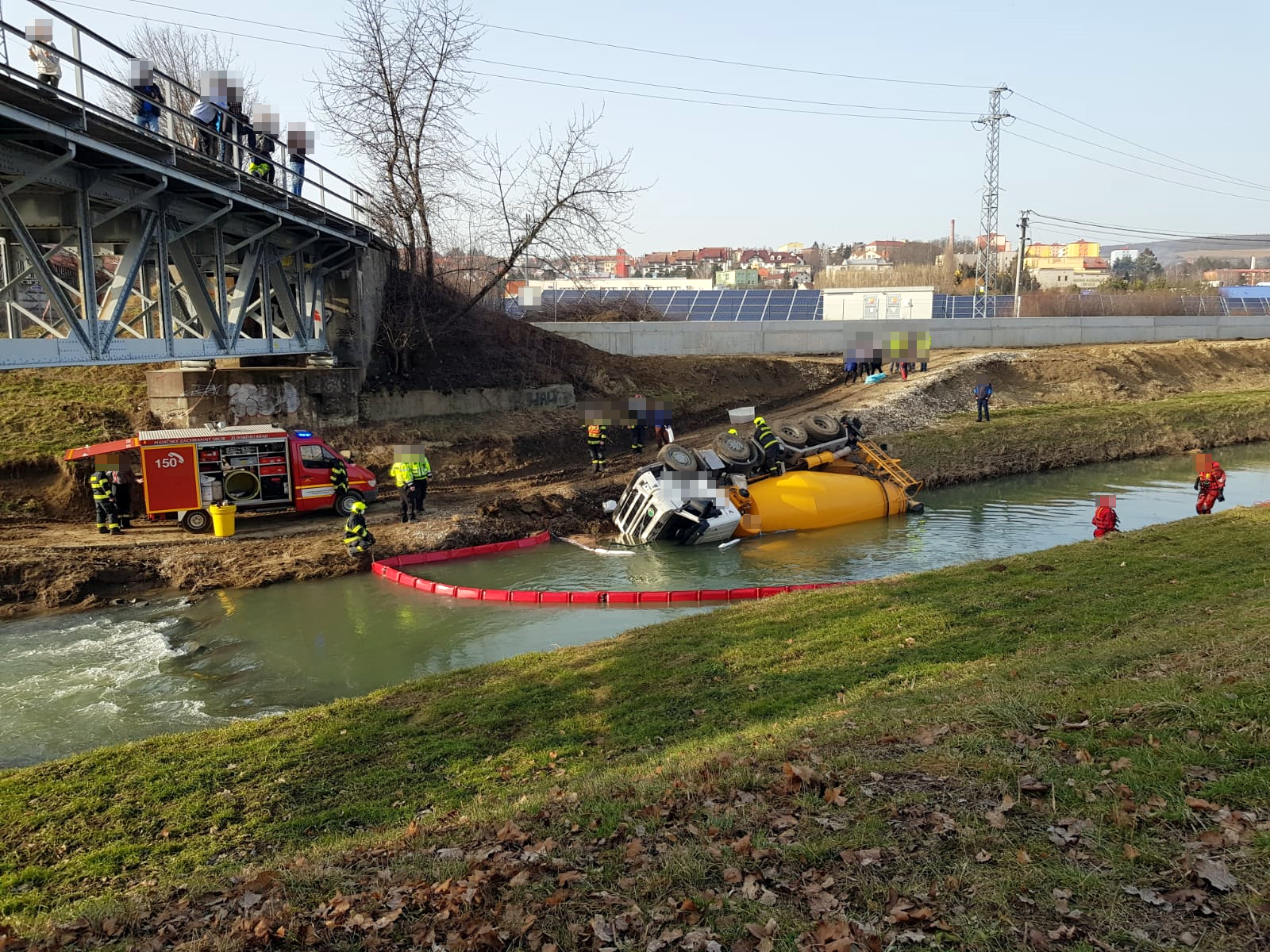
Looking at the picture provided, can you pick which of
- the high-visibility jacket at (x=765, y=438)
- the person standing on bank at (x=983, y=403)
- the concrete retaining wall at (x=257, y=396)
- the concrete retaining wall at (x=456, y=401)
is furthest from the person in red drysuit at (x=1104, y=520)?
the concrete retaining wall at (x=257, y=396)

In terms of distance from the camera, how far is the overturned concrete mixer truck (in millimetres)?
20922

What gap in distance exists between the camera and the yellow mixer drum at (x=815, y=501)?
22312mm

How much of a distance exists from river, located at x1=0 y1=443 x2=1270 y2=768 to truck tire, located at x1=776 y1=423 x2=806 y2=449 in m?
2.75

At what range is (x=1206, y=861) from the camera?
4797 millimetres

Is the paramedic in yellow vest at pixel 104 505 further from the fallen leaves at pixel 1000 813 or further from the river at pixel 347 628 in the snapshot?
the fallen leaves at pixel 1000 813

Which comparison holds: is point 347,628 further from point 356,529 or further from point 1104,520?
point 1104,520

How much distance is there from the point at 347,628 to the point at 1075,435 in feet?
91.8

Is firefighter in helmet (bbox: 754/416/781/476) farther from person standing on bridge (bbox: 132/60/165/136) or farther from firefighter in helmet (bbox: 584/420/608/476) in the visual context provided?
person standing on bridge (bbox: 132/60/165/136)

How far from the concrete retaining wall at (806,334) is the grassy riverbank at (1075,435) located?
7.91 metres

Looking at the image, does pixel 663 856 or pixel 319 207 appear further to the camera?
pixel 319 207

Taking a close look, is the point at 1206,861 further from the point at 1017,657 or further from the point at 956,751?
the point at 1017,657

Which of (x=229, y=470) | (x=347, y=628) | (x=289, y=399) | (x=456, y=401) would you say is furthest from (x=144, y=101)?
(x=456, y=401)

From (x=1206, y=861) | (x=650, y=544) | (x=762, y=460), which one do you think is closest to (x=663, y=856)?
(x=1206, y=861)

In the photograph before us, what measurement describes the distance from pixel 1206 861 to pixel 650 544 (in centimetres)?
1665
